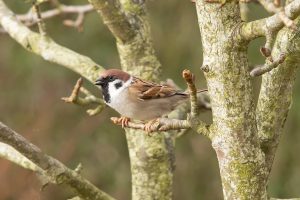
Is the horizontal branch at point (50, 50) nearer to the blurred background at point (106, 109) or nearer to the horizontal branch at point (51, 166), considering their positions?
the horizontal branch at point (51, 166)

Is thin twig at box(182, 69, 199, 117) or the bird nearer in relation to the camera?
thin twig at box(182, 69, 199, 117)

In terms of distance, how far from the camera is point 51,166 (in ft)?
8.57

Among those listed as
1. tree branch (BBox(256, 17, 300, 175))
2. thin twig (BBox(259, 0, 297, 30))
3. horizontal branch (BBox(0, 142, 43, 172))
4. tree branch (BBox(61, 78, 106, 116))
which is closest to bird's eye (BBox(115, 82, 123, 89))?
tree branch (BBox(61, 78, 106, 116))

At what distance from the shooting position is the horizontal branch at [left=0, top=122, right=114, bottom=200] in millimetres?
2393

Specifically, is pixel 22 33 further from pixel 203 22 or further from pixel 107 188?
pixel 107 188

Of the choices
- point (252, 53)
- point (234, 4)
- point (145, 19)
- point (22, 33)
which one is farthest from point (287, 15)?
point (252, 53)

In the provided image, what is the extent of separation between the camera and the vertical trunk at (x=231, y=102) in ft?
6.87

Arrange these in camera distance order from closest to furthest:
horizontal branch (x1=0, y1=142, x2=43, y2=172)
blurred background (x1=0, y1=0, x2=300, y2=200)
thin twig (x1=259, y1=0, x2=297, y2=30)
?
thin twig (x1=259, y1=0, x2=297, y2=30)
horizontal branch (x1=0, y1=142, x2=43, y2=172)
blurred background (x1=0, y1=0, x2=300, y2=200)

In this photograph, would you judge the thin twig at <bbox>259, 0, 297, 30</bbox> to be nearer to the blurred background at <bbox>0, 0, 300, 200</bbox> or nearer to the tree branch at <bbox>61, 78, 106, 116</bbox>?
the tree branch at <bbox>61, 78, 106, 116</bbox>

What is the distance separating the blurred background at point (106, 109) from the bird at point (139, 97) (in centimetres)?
298

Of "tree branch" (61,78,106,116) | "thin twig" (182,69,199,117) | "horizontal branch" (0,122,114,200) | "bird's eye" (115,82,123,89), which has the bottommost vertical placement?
"horizontal branch" (0,122,114,200)

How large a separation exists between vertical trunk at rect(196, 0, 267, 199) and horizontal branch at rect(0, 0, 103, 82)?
1251 mm

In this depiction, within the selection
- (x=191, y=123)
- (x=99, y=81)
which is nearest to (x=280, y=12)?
(x=191, y=123)

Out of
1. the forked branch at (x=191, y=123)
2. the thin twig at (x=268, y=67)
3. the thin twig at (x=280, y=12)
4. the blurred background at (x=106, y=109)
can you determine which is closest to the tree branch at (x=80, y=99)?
the forked branch at (x=191, y=123)
